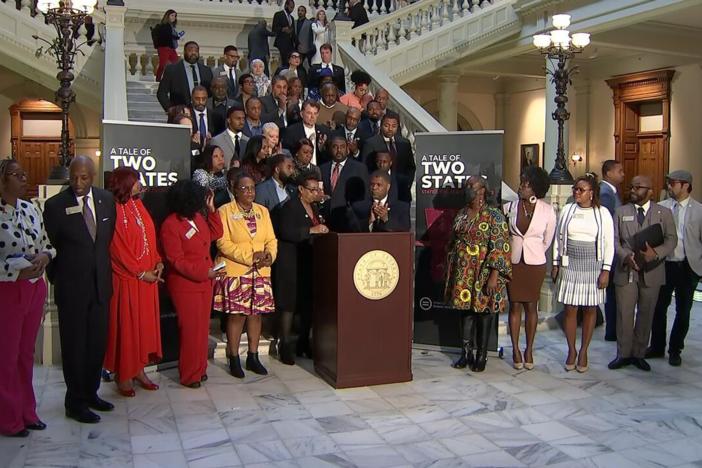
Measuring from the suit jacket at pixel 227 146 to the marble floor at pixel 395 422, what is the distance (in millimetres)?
1945

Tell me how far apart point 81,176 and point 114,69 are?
584 cm

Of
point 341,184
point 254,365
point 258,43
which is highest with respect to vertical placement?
point 258,43

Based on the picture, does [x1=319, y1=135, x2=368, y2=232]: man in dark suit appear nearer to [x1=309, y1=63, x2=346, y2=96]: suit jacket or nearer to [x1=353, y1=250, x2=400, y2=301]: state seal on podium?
[x1=353, y1=250, x2=400, y2=301]: state seal on podium

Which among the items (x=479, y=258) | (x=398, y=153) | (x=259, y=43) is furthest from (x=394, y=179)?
(x=259, y=43)

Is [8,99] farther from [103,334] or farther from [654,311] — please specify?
[654,311]

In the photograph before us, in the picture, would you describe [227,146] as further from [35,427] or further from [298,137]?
[35,427]

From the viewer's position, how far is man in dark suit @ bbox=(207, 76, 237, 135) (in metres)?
7.74

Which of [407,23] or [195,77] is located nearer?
[195,77]

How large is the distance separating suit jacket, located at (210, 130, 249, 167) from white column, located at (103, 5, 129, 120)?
1865 mm

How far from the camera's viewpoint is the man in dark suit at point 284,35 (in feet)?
38.5

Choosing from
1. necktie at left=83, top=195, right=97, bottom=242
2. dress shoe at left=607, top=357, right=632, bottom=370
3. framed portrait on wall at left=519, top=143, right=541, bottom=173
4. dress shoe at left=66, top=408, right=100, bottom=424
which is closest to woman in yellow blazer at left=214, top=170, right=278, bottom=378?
necktie at left=83, top=195, right=97, bottom=242

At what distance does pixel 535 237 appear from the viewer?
601 centimetres

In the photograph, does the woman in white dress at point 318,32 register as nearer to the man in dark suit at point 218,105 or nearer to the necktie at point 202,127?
the man in dark suit at point 218,105

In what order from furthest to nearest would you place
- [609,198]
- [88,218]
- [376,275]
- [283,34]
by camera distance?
1. [283,34]
2. [609,198]
3. [376,275]
4. [88,218]
